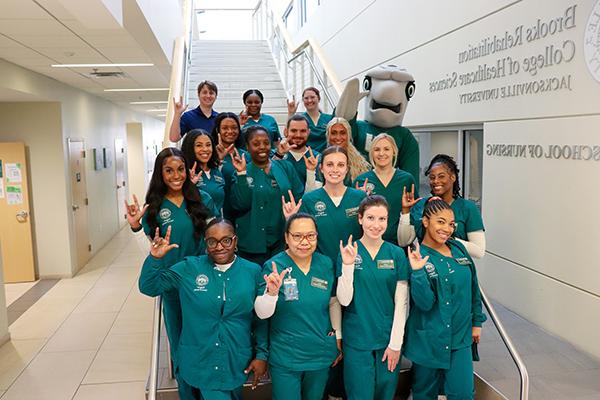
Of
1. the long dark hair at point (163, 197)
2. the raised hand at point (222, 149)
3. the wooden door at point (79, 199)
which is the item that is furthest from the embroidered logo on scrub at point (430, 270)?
the wooden door at point (79, 199)

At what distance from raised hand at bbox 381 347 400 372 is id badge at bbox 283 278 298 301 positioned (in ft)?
1.93

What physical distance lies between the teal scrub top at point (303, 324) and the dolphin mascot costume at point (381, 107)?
5.87ft

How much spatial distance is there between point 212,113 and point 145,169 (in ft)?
41.3

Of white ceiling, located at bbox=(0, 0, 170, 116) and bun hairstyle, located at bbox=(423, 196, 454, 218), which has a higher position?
white ceiling, located at bbox=(0, 0, 170, 116)

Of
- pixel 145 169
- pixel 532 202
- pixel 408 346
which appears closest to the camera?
pixel 408 346

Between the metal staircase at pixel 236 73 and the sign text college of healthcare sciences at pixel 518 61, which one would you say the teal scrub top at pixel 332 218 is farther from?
the metal staircase at pixel 236 73

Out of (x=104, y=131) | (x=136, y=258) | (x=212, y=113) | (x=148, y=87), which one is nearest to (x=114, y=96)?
(x=104, y=131)

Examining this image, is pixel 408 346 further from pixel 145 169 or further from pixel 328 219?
pixel 145 169

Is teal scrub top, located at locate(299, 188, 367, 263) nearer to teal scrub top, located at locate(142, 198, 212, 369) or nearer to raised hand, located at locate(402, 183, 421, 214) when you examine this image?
raised hand, located at locate(402, 183, 421, 214)

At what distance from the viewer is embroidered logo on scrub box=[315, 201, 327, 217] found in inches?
118

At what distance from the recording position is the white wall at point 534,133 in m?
3.74

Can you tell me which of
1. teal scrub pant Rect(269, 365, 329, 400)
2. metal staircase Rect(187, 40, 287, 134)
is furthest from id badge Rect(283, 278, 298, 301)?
metal staircase Rect(187, 40, 287, 134)

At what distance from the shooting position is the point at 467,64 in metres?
5.14

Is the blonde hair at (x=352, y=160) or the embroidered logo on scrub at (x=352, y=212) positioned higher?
the blonde hair at (x=352, y=160)
